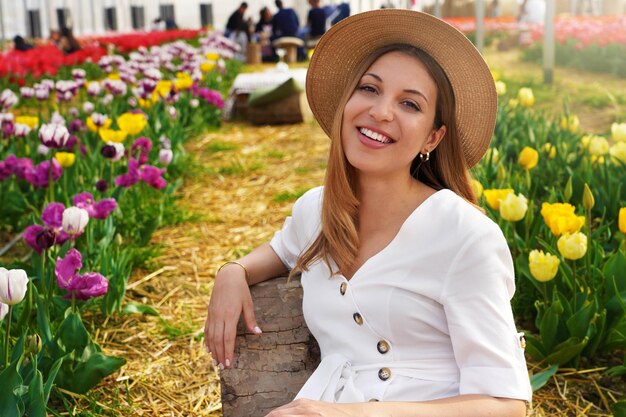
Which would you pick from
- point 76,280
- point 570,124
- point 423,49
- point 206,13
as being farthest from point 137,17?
point 423,49

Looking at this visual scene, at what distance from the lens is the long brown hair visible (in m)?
1.68

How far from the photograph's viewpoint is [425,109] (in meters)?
1.62

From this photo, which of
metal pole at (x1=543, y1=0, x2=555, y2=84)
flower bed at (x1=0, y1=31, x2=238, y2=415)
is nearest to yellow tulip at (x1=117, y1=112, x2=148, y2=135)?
flower bed at (x1=0, y1=31, x2=238, y2=415)

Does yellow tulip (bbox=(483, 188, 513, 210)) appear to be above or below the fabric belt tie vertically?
above

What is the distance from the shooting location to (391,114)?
5.22ft

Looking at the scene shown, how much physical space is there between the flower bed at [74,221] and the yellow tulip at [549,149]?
68.7 inches

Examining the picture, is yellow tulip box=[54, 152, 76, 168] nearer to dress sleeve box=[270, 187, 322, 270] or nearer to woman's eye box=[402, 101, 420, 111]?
dress sleeve box=[270, 187, 322, 270]

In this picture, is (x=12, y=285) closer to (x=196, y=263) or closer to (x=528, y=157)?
(x=196, y=263)

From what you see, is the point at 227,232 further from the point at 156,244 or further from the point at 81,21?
the point at 81,21

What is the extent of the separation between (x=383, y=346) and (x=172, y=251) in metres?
2.30

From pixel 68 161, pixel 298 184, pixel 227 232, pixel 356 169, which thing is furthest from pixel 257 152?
pixel 356 169

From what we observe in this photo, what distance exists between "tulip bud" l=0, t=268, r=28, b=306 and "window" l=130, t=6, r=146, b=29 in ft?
102

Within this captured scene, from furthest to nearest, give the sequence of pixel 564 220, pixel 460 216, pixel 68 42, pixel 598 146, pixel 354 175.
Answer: pixel 68 42, pixel 598 146, pixel 564 220, pixel 354 175, pixel 460 216

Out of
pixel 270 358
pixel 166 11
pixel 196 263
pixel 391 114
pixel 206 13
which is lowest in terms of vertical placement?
pixel 196 263
